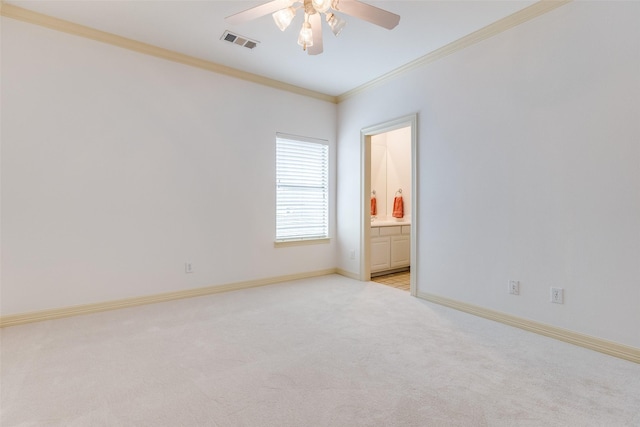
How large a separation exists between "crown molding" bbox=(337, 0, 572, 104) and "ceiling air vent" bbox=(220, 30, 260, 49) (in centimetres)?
171

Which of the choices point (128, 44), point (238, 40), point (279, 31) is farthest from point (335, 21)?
point (128, 44)

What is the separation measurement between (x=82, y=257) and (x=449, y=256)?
381 centimetres

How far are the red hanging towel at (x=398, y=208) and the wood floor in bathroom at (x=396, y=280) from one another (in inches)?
41.8

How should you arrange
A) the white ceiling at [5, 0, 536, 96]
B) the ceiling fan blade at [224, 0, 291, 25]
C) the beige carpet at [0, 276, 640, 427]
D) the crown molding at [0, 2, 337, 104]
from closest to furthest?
the beige carpet at [0, 276, 640, 427]
the ceiling fan blade at [224, 0, 291, 25]
the white ceiling at [5, 0, 536, 96]
the crown molding at [0, 2, 337, 104]

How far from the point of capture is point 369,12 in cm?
207

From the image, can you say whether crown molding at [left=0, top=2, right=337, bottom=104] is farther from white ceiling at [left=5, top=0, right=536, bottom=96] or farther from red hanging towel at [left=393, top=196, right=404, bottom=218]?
red hanging towel at [left=393, top=196, right=404, bottom=218]

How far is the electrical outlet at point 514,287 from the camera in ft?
9.67

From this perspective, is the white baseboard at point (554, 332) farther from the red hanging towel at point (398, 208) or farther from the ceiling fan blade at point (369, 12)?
the ceiling fan blade at point (369, 12)

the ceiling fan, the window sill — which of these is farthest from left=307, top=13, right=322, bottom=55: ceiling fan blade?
the window sill

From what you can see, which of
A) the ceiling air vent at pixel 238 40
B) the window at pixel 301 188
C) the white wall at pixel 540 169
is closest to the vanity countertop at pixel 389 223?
the window at pixel 301 188

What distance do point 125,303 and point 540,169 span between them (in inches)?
168

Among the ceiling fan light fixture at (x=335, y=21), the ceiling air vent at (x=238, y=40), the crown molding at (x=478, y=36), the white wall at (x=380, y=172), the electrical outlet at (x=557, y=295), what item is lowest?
the electrical outlet at (x=557, y=295)

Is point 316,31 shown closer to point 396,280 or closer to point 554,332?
point 554,332

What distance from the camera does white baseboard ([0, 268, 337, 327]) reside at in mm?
2939
